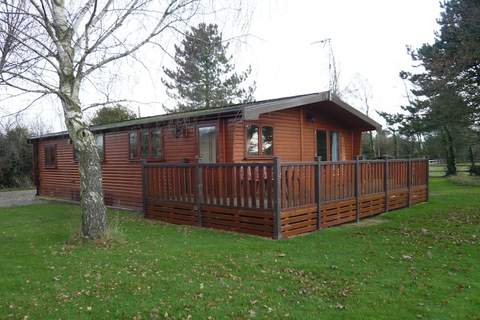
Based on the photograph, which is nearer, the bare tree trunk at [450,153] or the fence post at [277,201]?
the fence post at [277,201]

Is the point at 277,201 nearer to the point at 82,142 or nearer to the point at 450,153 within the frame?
the point at 82,142

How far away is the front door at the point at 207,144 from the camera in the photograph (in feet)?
33.6

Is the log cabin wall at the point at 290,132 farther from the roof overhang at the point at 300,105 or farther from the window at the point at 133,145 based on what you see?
the window at the point at 133,145

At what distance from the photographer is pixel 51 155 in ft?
56.6

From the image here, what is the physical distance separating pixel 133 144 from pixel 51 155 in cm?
639

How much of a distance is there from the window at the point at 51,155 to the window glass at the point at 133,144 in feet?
19.0

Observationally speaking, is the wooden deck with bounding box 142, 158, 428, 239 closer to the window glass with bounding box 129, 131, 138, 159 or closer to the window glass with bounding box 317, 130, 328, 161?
the window glass with bounding box 317, 130, 328, 161

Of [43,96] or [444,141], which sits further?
[444,141]

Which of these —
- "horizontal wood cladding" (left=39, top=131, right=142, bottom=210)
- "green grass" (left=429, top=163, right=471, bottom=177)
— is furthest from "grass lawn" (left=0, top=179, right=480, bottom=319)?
"green grass" (left=429, top=163, right=471, bottom=177)

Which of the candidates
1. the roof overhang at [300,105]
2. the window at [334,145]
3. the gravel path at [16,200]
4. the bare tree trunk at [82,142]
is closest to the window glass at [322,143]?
the window at [334,145]

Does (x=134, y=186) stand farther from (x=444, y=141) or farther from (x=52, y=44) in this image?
(x=444, y=141)

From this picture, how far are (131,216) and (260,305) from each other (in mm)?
7648

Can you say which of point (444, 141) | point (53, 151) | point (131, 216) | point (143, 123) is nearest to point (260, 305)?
point (131, 216)

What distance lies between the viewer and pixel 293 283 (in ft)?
15.4
